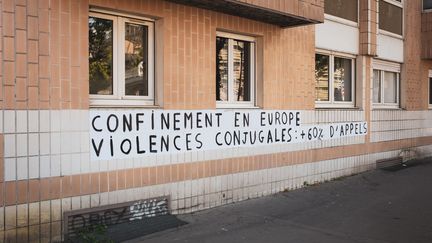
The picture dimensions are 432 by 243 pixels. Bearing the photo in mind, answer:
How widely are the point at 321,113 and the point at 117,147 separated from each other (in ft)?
16.7

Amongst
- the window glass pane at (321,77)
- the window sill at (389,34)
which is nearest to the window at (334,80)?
the window glass pane at (321,77)

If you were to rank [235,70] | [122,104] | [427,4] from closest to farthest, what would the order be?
[122,104], [235,70], [427,4]

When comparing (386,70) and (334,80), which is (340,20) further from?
(386,70)

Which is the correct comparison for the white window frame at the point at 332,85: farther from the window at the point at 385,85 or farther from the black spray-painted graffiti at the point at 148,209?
the black spray-painted graffiti at the point at 148,209

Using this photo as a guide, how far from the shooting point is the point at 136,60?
23.0 feet

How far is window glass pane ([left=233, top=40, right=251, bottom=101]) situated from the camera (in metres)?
8.51

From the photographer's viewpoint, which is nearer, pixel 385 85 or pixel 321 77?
pixel 321 77

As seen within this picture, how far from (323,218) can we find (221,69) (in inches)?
115

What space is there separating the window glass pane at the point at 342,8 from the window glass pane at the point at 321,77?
1.06 metres

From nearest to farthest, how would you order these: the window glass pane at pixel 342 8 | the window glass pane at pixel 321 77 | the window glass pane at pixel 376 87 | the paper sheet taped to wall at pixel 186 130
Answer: the paper sheet taped to wall at pixel 186 130 → the window glass pane at pixel 321 77 → the window glass pane at pixel 342 8 → the window glass pane at pixel 376 87

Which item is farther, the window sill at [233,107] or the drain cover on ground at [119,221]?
the window sill at [233,107]

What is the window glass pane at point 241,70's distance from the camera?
8.51 m

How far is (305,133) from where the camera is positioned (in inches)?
380

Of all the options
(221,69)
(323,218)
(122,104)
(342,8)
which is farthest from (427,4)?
(122,104)
